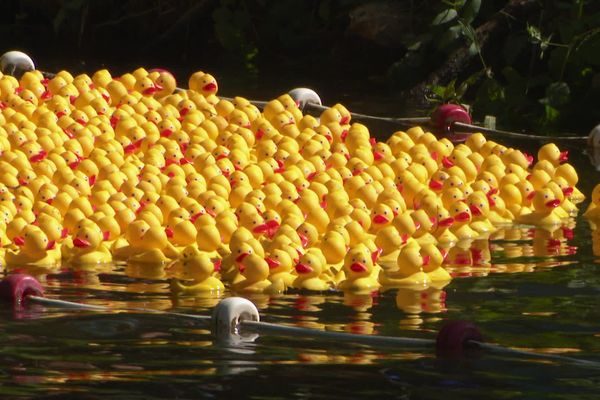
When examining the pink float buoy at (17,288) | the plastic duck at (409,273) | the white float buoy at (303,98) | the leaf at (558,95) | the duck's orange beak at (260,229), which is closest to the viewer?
the pink float buoy at (17,288)

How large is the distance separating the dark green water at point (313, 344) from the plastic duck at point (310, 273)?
0.08 meters

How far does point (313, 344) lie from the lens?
4.89 metres

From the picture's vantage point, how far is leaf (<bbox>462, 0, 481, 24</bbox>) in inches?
399

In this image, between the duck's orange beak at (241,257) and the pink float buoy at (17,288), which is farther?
the duck's orange beak at (241,257)

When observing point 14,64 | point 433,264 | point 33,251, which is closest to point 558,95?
point 14,64

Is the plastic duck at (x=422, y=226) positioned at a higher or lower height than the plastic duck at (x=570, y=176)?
lower

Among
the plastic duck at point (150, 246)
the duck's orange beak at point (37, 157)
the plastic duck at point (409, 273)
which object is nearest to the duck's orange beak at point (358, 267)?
the plastic duck at point (409, 273)

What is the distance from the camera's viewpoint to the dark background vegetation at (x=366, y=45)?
10148 mm

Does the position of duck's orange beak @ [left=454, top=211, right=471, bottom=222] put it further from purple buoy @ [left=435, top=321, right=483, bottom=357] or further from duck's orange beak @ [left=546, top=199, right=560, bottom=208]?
purple buoy @ [left=435, top=321, right=483, bottom=357]

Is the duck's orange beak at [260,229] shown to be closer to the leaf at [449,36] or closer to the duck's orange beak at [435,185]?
the duck's orange beak at [435,185]

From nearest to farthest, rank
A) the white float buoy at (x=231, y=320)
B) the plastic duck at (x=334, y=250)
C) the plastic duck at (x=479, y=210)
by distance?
the white float buoy at (x=231, y=320) < the plastic duck at (x=334, y=250) < the plastic duck at (x=479, y=210)

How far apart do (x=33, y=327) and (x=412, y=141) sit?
308 cm

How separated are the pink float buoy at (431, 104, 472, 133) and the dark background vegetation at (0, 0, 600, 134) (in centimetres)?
90

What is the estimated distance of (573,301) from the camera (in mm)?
5500
